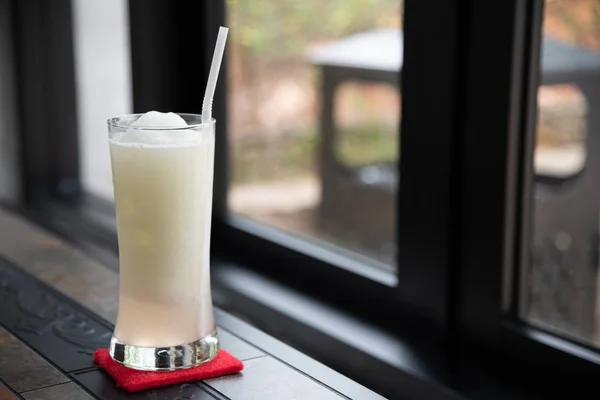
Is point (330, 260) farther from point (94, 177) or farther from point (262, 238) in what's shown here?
point (94, 177)

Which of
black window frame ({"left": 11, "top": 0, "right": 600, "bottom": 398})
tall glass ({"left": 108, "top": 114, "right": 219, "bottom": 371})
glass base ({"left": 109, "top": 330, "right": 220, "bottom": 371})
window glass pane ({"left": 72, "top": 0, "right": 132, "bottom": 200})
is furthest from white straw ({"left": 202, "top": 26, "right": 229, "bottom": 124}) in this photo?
window glass pane ({"left": 72, "top": 0, "right": 132, "bottom": 200})

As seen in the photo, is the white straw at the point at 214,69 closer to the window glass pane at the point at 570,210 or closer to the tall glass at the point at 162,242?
the tall glass at the point at 162,242

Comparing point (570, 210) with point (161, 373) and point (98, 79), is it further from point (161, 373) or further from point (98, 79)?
point (98, 79)

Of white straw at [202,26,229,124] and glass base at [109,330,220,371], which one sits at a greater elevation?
white straw at [202,26,229,124]

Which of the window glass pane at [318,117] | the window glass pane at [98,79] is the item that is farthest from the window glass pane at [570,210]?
the window glass pane at [98,79]

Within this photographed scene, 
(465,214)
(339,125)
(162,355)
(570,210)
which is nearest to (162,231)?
(162,355)

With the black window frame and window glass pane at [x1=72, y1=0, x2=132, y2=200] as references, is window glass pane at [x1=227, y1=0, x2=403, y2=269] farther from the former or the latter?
the black window frame

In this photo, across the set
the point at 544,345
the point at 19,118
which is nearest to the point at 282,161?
the point at 19,118
